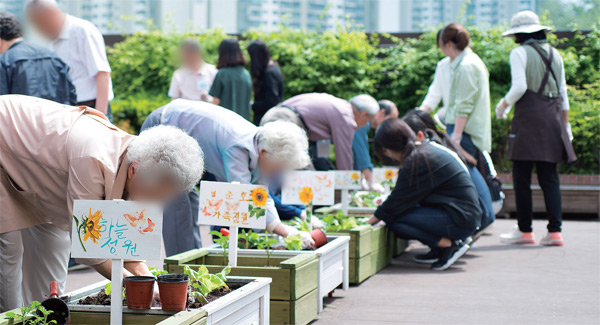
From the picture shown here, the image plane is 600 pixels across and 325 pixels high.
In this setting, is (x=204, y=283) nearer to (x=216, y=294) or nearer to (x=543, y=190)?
(x=216, y=294)

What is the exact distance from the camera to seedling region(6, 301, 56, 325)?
2279 mm

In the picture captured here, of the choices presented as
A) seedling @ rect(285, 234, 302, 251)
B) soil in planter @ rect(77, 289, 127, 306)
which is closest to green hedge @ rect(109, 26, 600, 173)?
seedling @ rect(285, 234, 302, 251)

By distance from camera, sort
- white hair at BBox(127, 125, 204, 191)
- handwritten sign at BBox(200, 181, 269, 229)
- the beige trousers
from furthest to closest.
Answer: handwritten sign at BBox(200, 181, 269, 229) → the beige trousers → white hair at BBox(127, 125, 204, 191)

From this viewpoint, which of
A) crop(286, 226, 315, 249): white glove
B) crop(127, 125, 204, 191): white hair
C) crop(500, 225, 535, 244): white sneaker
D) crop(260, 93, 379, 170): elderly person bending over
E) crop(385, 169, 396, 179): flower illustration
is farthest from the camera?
crop(385, 169, 396, 179): flower illustration

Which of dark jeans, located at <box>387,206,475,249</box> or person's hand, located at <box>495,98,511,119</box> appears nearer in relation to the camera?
dark jeans, located at <box>387,206,475,249</box>

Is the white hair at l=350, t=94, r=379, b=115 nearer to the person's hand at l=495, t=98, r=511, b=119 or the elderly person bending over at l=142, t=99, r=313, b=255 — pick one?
the person's hand at l=495, t=98, r=511, b=119

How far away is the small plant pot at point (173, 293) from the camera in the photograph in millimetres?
2428

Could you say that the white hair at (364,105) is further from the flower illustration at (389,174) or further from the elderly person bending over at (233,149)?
the elderly person bending over at (233,149)

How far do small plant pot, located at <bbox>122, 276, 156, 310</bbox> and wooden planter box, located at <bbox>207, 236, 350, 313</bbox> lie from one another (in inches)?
43.6

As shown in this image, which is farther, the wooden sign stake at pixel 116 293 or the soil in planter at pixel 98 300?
the soil in planter at pixel 98 300

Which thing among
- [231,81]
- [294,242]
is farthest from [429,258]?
[231,81]

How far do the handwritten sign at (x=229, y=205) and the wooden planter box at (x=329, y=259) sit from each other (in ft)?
0.92

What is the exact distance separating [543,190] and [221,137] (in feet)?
10.5

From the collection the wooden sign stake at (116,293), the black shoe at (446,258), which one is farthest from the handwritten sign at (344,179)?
the wooden sign stake at (116,293)
